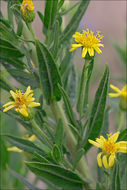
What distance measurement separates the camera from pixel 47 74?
823 mm

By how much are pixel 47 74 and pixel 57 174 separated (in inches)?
12.4

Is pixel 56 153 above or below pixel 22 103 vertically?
below

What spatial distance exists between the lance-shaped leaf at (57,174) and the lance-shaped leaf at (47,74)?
226 millimetres

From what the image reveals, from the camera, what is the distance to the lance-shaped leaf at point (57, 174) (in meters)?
0.76

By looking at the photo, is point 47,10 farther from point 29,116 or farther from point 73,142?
point 73,142

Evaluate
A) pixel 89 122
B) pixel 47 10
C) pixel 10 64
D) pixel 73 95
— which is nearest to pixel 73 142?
pixel 89 122

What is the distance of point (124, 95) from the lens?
1.01 metres

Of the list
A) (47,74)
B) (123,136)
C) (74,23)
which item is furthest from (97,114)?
(74,23)

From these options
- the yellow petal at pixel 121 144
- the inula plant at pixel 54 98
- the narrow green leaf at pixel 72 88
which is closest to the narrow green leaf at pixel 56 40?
the inula plant at pixel 54 98

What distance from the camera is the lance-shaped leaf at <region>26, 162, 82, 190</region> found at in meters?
0.76

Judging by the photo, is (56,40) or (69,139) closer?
(56,40)

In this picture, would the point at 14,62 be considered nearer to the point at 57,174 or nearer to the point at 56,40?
the point at 56,40

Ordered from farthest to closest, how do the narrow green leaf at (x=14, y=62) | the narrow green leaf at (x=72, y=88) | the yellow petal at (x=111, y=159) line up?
the narrow green leaf at (x=72, y=88) → the narrow green leaf at (x=14, y=62) → the yellow petal at (x=111, y=159)

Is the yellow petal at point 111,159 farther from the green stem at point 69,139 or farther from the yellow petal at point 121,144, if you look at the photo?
the green stem at point 69,139
